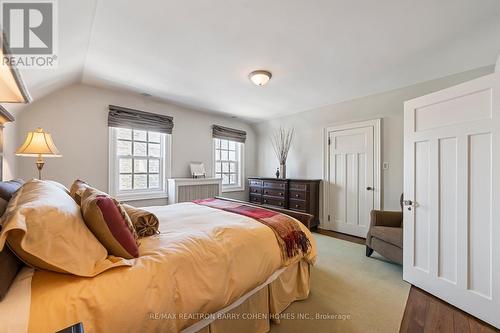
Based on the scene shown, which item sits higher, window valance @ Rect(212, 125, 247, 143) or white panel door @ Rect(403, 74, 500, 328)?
window valance @ Rect(212, 125, 247, 143)

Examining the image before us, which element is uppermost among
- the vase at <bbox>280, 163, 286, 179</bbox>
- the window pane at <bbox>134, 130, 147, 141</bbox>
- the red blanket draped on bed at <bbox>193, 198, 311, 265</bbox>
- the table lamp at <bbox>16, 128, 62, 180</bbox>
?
the window pane at <bbox>134, 130, 147, 141</bbox>

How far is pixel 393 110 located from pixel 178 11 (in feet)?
11.0

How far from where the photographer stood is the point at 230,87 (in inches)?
126

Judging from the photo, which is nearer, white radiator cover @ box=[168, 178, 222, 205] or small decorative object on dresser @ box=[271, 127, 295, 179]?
white radiator cover @ box=[168, 178, 222, 205]

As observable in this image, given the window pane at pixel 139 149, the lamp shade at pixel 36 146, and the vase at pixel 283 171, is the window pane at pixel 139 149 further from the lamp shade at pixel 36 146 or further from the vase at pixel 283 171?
the vase at pixel 283 171

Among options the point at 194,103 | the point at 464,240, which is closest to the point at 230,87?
the point at 194,103

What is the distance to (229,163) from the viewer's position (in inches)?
206

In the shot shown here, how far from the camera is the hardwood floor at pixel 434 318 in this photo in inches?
63.5

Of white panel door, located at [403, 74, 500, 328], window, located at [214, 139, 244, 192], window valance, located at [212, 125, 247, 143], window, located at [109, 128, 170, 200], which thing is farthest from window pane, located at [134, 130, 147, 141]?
white panel door, located at [403, 74, 500, 328]

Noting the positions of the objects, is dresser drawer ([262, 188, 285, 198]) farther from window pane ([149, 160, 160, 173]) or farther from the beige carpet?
window pane ([149, 160, 160, 173])

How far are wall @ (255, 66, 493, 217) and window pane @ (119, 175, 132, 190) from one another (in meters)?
3.02

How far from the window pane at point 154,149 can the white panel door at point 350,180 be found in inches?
129

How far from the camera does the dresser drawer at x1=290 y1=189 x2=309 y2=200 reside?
4039mm

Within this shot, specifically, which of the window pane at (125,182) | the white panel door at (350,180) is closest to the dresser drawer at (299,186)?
the white panel door at (350,180)
